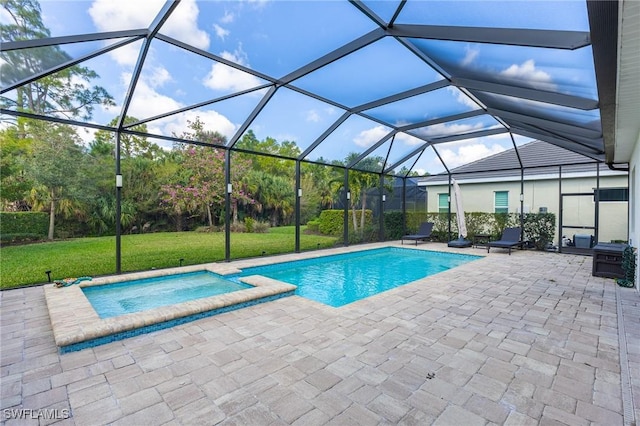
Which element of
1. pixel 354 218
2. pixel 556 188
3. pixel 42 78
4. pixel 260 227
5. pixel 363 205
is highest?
pixel 42 78

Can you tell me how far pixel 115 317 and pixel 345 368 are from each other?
3011 mm

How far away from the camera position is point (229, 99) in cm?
659

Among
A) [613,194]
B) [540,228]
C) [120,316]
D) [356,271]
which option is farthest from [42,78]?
[613,194]

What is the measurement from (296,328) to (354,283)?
3732 millimetres

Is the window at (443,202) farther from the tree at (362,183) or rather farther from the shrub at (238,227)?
the shrub at (238,227)

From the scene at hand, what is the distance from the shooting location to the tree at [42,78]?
12.2 ft

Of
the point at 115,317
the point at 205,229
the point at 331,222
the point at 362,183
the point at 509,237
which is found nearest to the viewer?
the point at 115,317

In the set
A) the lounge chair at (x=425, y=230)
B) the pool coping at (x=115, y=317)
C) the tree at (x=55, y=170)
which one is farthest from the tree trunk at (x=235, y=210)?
the pool coping at (x=115, y=317)

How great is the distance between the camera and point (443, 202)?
14.9 meters

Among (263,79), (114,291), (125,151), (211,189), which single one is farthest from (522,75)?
(125,151)

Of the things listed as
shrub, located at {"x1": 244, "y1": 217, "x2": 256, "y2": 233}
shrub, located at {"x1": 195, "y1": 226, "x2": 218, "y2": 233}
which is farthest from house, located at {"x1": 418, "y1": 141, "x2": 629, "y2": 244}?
shrub, located at {"x1": 195, "y1": 226, "x2": 218, "y2": 233}

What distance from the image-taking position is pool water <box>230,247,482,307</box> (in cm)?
662

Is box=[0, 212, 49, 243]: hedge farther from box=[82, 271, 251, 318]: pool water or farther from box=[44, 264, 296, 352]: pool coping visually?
box=[82, 271, 251, 318]: pool water

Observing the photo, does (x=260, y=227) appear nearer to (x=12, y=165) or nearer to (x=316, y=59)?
(x=12, y=165)
